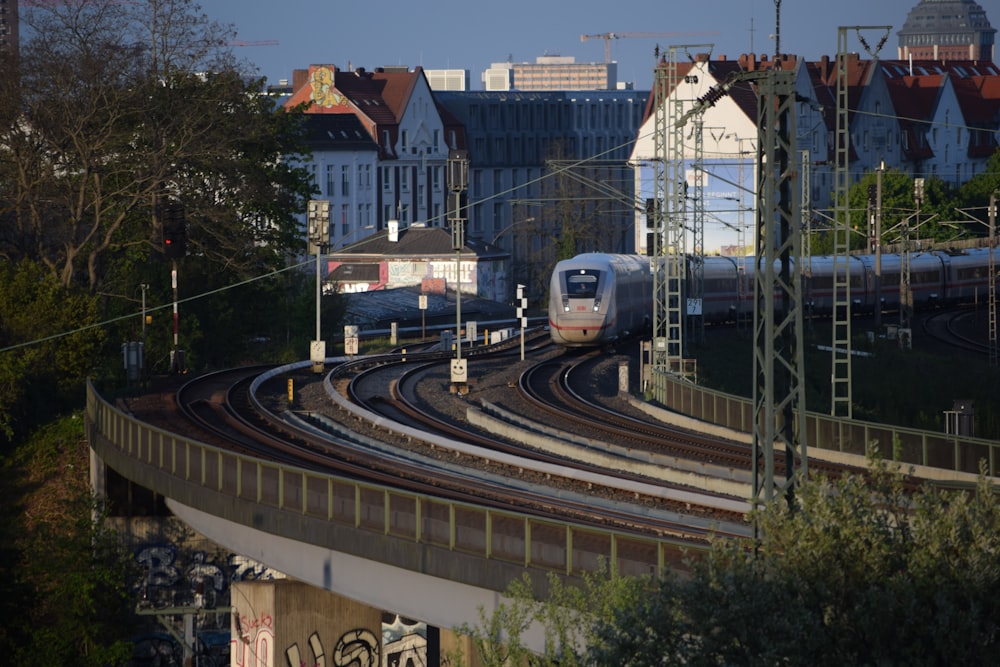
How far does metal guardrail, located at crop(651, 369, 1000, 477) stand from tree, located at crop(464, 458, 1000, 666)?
11.0 metres

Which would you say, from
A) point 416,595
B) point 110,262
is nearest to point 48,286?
point 110,262

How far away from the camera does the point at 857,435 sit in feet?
116

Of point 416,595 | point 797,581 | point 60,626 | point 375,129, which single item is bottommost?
point 60,626

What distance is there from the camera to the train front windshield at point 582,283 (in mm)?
57312

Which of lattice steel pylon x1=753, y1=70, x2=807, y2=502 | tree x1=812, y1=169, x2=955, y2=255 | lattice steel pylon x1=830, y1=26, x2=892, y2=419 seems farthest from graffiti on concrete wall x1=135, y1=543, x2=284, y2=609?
tree x1=812, y1=169, x2=955, y2=255

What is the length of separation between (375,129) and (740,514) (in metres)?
97.0

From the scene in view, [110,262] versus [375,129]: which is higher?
[375,129]

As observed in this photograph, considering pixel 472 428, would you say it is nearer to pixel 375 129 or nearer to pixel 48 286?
pixel 48 286

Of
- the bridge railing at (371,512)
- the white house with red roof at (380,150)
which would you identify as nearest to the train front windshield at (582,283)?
the bridge railing at (371,512)

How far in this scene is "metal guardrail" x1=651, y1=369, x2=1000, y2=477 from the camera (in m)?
32.1

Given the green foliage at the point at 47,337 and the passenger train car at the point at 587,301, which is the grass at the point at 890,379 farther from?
the green foliage at the point at 47,337

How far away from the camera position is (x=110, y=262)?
57.6 metres

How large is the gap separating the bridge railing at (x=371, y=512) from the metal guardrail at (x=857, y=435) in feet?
25.5

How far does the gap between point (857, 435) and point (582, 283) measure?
2281cm
